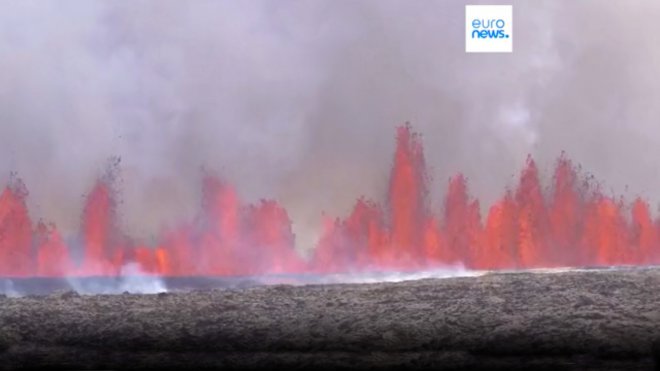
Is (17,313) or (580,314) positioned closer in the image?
(580,314)

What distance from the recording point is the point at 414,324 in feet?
18.8

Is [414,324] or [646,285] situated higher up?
[646,285]

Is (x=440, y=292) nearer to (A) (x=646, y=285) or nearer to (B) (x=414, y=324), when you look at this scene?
(B) (x=414, y=324)

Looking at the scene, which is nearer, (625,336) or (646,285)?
(625,336)

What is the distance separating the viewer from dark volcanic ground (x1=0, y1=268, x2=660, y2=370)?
558 cm

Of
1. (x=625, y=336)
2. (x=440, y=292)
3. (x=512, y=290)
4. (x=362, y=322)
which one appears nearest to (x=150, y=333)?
(x=362, y=322)

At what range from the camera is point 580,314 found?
5.64 m

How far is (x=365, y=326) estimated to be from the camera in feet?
18.9

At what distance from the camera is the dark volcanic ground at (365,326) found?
5.58 m

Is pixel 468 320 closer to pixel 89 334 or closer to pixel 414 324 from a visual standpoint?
pixel 414 324

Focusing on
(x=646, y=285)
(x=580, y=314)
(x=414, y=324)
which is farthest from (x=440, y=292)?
(x=646, y=285)

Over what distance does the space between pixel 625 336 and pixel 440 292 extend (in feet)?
4.07

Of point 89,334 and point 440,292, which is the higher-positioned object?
point 440,292

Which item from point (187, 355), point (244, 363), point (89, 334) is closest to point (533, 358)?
point (244, 363)
